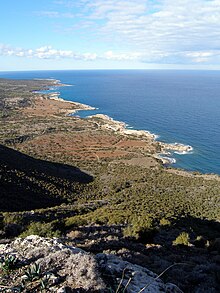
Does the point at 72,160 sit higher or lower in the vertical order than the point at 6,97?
lower

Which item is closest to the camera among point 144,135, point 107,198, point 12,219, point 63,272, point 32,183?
point 63,272

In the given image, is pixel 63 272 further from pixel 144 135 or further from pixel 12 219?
pixel 144 135

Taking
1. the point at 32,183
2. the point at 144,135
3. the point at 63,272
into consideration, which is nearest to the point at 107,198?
the point at 32,183

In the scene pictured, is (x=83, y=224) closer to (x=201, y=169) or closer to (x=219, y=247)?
(x=219, y=247)

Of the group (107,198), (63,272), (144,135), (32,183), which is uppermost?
(63,272)

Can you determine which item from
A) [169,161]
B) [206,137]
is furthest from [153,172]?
[206,137]

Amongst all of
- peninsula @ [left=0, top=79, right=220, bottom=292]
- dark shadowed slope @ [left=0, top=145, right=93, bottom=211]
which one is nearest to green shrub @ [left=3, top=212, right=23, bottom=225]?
peninsula @ [left=0, top=79, right=220, bottom=292]

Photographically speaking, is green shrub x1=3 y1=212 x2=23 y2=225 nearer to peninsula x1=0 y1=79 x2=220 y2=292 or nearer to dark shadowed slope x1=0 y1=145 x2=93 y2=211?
peninsula x1=0 y1=79 x2=220 y2=292
